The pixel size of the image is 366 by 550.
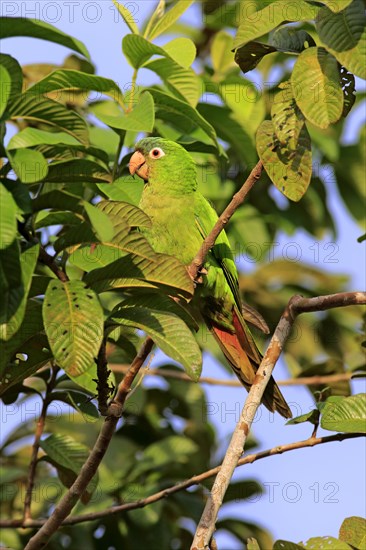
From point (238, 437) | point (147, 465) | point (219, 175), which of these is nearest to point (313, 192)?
point (219, 175)

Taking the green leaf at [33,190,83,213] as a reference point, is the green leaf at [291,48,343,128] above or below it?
above

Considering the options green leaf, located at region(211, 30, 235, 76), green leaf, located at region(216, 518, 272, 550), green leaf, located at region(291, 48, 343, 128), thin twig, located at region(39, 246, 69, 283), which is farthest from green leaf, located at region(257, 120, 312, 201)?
green leaf, located at region(216, 518, 272, 550)

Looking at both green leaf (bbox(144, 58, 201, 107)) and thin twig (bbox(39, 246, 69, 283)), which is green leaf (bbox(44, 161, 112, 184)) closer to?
thin twig (bbox(39, 246, 69, 283))

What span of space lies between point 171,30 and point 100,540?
9.36ft

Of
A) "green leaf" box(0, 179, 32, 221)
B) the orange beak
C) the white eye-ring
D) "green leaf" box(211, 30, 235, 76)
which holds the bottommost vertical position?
"green leaf" box(0, 179, 32, 221)

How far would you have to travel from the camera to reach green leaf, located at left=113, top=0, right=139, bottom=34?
2936mm

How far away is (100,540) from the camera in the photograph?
360 centimetres

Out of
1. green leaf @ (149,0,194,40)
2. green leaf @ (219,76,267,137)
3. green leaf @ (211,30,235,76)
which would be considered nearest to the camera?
green leaf @ (149,0,194,40)

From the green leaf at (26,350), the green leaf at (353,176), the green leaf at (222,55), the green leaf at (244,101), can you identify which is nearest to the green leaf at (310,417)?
the green leaf at (26,350)

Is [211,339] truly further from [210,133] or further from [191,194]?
[210,133]

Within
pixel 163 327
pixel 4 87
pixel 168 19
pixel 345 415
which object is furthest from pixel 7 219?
pixel 168 19

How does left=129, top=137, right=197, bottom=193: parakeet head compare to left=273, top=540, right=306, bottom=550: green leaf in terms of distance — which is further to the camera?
left=129, top=137, right=197, bottom=193: parakeet head

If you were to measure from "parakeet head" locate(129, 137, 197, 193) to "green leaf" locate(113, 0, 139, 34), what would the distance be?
64 cm

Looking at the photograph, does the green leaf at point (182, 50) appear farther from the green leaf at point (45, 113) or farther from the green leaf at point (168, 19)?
the green leaf at point (45, 113)
